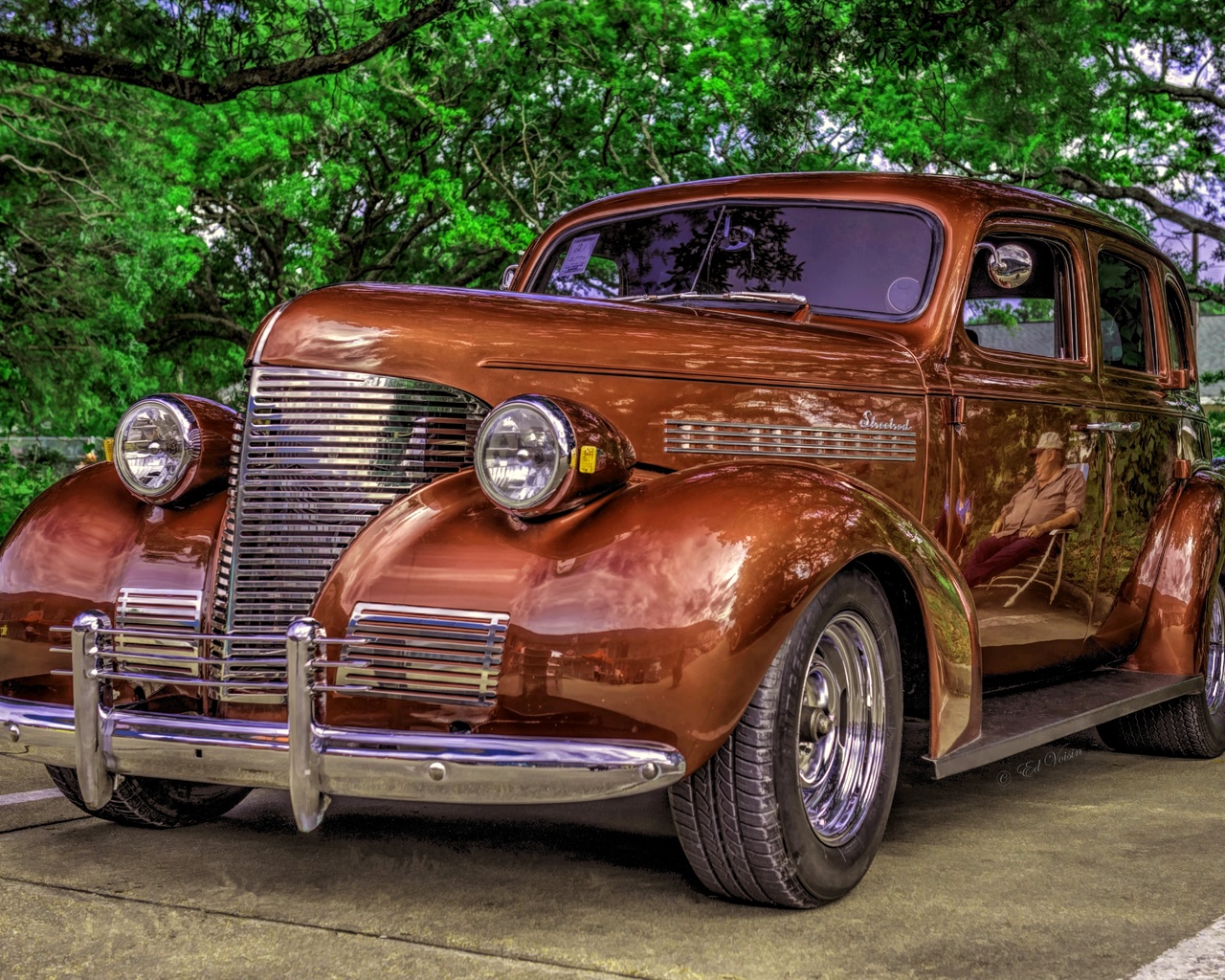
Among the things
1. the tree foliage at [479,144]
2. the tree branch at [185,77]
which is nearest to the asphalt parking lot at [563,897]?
the tree branch at [185,77]

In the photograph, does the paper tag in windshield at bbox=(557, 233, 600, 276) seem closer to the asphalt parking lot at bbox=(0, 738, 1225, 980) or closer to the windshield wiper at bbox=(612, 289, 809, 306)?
the windshield wiper at bbox=(612, 289, 809, 306)

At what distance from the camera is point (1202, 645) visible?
525 centimetres

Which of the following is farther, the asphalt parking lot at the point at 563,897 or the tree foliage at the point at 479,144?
the tree foliage at the point at 479,144

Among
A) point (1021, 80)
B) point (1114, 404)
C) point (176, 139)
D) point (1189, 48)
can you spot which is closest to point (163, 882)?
point (1114, 404)

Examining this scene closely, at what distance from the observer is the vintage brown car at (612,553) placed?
2957 millimetres

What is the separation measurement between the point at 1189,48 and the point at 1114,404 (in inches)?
554

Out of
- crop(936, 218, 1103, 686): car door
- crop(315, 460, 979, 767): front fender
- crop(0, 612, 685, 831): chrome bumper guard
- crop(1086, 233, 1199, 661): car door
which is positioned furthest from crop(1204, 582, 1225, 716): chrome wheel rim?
crop(0, 612, 685, 831): chrome bumper guard

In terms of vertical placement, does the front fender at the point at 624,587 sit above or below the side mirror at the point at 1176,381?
below

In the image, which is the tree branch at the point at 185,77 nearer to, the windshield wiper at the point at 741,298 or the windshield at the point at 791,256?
the windshield at the point at 791,256

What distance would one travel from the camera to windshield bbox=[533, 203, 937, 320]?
445cm

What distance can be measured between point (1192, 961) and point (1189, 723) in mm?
2802

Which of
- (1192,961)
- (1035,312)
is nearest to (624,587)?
(1192,961)

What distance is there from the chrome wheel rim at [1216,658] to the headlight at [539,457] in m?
3.53

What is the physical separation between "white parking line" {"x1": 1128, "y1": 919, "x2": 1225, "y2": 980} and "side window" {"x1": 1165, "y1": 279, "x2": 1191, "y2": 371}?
332cm
